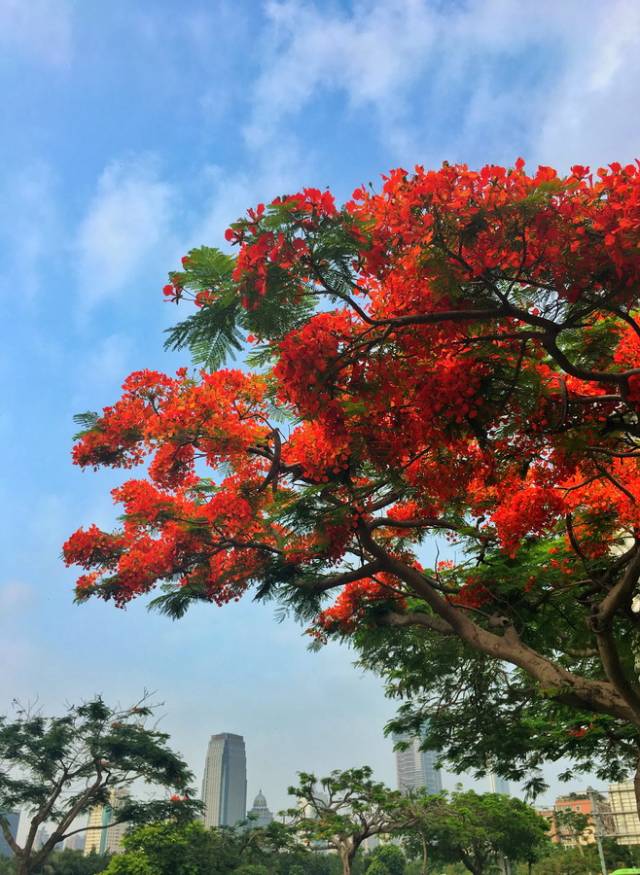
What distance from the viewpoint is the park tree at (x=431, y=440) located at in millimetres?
3664

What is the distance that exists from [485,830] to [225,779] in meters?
103

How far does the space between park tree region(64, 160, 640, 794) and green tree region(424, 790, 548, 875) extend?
1465cm

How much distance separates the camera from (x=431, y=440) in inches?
191

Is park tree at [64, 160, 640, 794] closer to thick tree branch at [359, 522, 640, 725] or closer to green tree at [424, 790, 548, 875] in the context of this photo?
thick tree branch at [359, 522, 640, 725]

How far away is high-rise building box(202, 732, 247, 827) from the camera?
113500mm

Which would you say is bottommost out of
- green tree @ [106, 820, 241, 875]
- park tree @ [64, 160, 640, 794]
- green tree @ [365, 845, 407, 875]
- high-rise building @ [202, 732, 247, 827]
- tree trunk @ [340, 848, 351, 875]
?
green tree @ [365, 845, 407, 875]

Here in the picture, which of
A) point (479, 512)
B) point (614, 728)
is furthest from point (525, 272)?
point (614, 728)

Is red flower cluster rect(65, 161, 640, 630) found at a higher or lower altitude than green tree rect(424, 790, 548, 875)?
higher

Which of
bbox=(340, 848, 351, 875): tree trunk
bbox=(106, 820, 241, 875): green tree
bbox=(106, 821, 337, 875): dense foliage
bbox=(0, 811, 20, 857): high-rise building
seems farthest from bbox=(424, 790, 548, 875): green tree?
bbox=(0, 811, 20, 857): high-rise building

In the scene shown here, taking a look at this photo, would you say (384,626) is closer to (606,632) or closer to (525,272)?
(606,632)

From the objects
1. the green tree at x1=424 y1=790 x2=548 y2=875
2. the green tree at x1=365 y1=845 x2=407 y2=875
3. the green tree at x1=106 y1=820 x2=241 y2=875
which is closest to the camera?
the green tree at x1=106 y1=820 x2=241 y2=875

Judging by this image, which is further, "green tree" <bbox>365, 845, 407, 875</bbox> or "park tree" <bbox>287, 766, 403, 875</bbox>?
"green tree" <bbox>365, 845, 407, 875</bbox>

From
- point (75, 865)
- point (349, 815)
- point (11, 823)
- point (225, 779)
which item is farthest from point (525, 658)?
point (225, 779)

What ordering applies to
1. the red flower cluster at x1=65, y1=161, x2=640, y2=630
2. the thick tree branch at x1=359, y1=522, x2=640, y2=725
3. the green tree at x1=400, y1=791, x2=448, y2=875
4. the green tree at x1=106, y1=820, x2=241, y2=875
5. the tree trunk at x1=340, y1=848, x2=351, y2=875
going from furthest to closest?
the green tree at x1=400, y1=791, x2=448, y2=875
the tree trunk at x1=340, y1=848, x2=351, y2=875
the green tree at x1=106, y1=820, x2=241, y2=875
the thick tree branch at x1=359, y1=522, x2=640, y2=725
the red flower cluster at x1=65, y1=161, x2=640, y2=630
